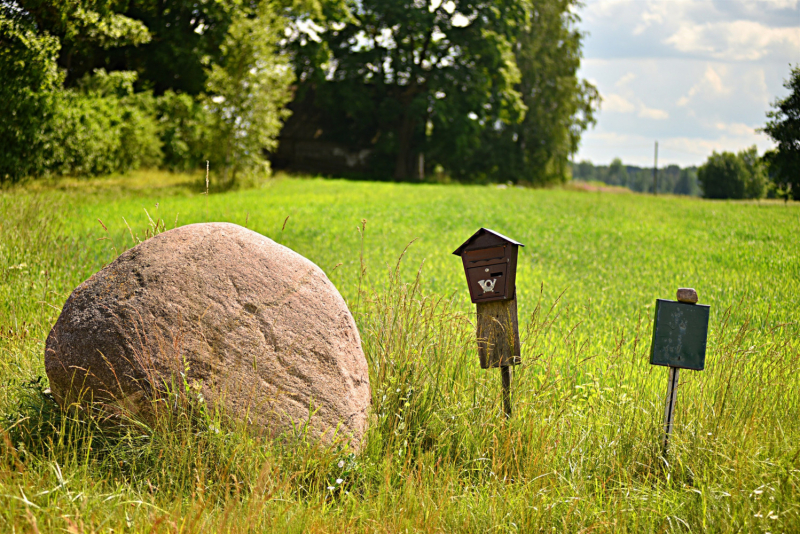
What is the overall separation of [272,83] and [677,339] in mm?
18937

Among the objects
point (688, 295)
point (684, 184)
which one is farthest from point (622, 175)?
point (688, 295)

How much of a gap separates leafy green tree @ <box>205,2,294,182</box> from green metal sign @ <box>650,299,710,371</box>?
1781 centimetres

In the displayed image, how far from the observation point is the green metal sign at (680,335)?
341 cm

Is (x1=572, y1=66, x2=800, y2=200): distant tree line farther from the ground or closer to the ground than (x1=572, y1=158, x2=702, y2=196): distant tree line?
closer to the ground

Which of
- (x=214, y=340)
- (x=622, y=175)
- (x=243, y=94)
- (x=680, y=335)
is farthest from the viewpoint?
(x=622, y=175)

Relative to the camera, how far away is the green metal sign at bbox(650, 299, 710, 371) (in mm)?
3410

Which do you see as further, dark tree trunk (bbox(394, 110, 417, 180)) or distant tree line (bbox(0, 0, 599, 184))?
dark tree trunk (bbox(394, 110, 417, 180))

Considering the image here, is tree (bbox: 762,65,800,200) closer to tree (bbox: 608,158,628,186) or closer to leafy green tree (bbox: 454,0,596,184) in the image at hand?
leafy green tree (bbox: 454,0,596,184)

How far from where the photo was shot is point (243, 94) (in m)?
18.9

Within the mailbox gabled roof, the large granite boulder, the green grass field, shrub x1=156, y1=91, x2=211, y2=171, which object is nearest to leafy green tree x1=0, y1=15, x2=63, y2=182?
shrub x1=156, y1=91, x2=211, y2=171

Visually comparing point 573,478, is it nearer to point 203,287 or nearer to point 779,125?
point 203,287

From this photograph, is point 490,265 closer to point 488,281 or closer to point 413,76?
point 488,281

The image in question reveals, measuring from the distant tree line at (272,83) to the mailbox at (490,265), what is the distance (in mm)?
14748

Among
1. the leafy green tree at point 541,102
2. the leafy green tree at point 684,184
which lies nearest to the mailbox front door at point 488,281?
the leafy green tree at point 541,102
